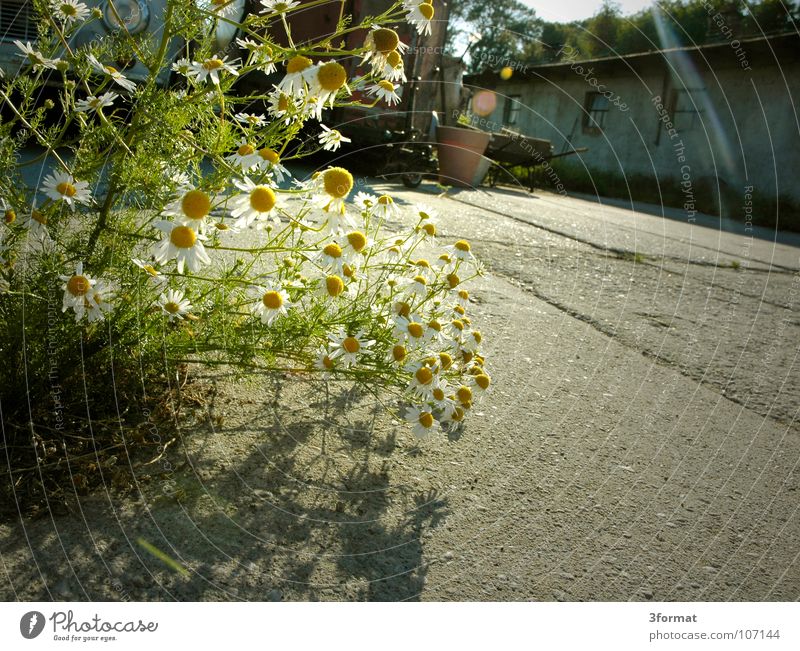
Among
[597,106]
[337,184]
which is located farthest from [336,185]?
[597,106]

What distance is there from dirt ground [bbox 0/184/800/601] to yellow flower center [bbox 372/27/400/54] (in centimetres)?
77

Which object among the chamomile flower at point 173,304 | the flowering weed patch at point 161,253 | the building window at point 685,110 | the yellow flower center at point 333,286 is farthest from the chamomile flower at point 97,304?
the building window at point 685,110

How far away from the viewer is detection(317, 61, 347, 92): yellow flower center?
1.09m

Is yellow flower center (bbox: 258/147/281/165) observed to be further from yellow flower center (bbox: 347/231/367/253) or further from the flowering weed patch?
yellow flower center (bbox: 347/231/367/253)

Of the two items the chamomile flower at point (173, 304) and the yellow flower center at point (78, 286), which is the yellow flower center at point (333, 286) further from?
the yellow flower center at point (78, 286)

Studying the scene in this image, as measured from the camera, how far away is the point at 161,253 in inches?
39.9

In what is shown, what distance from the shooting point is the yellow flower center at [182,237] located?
1.02 m

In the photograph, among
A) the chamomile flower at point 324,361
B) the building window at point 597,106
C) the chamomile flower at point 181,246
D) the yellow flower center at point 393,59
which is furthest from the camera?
the building window at point 597,106

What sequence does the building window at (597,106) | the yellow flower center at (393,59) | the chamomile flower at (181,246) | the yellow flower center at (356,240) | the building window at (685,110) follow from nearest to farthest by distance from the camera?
the chamomile flower at (181,246) < the yellow flower center at (393,59) < the yellow flower center at (356,240) < the building window at (685,110) < the building window at (597,106)

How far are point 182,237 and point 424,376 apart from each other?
1.93ft

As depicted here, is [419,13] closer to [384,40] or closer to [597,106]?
[384,40]

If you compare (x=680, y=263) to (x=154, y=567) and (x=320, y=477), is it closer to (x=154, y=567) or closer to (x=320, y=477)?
(x=320, y=477)

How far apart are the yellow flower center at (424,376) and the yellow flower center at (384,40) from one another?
0.58 m

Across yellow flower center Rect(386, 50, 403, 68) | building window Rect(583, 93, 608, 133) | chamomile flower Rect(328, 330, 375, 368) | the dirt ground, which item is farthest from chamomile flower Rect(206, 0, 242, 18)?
building window Rect(583, 93, 608, 133)
